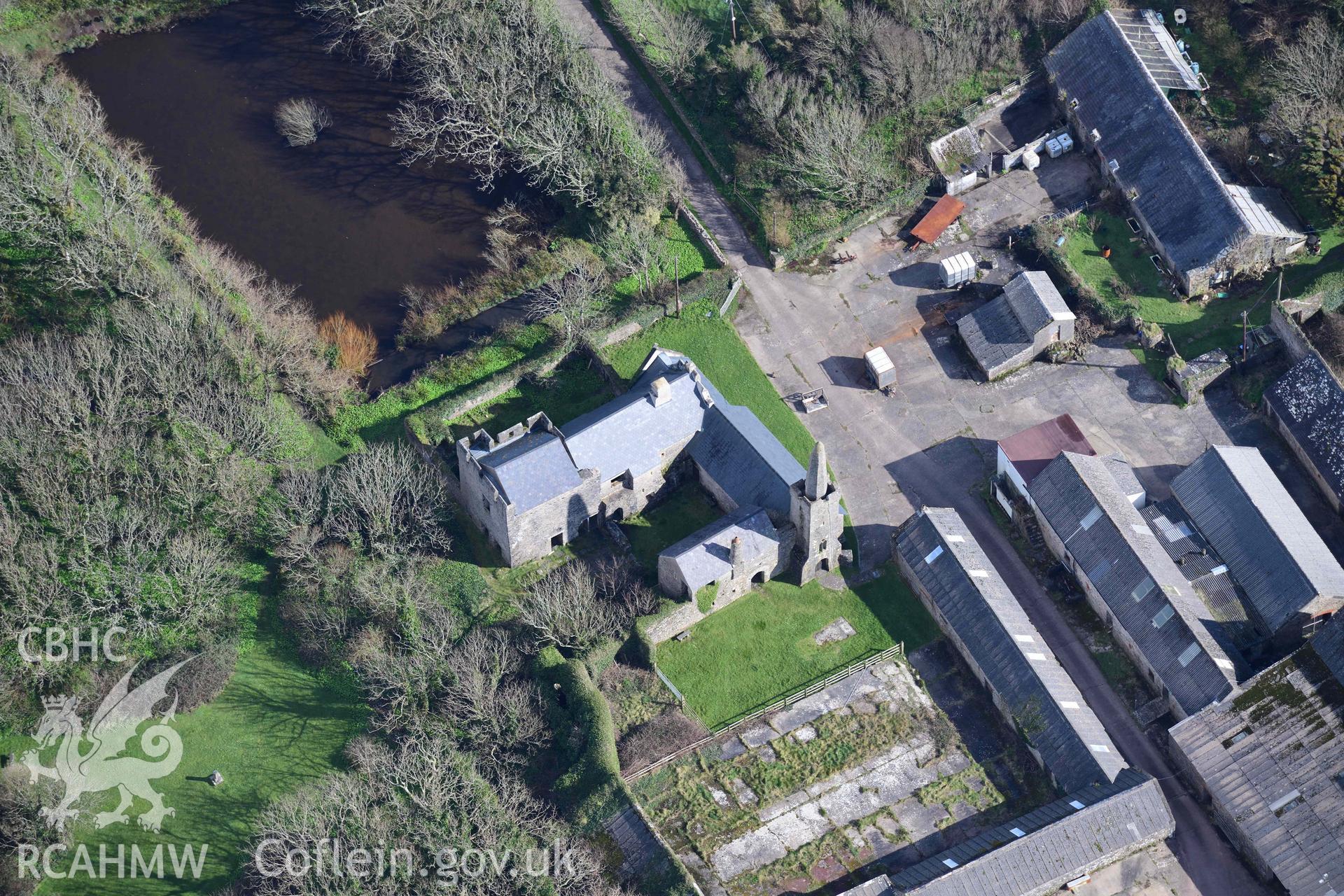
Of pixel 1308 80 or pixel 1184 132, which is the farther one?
pixel 1308 80

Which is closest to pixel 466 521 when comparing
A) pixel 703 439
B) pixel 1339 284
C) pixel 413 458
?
pixel 413 458

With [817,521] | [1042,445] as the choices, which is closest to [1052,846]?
[817,521]

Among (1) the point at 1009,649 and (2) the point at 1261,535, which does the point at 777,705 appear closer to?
(1) the point at 1009,649

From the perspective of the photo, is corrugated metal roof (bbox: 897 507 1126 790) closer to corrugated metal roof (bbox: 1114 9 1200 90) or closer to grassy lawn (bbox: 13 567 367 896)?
grassy lawn (bbox: 13 567 367 896)

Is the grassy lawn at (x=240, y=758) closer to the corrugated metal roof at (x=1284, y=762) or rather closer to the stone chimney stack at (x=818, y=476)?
the stone chimney stack at (x=818, y=476)

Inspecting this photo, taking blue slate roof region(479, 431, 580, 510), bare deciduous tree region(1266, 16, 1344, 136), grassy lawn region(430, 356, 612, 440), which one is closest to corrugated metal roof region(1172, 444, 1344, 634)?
bare deciduous tree region(1266, 16, 1344, 136)

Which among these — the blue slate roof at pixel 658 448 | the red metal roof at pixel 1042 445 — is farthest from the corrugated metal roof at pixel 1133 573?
the blue slate roof at pixel 658 448
